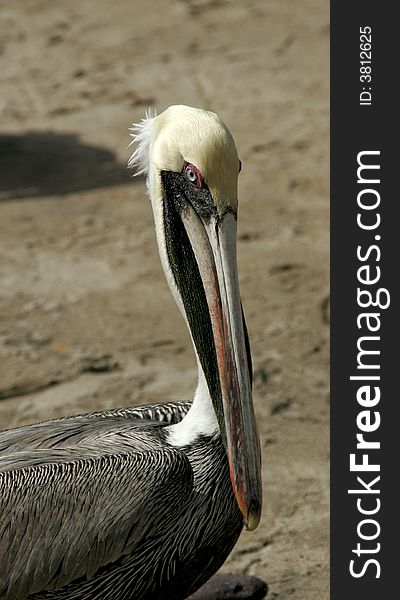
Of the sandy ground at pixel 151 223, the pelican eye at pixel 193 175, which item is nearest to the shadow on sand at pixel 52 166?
the sandy ground at pixel 151 223

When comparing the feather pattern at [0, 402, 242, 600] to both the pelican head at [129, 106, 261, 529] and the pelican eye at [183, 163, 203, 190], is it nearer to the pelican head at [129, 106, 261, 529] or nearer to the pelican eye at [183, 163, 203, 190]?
the pelican head at [129, 106, 261, 529]

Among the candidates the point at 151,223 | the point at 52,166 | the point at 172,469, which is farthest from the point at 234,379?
the point at 52,166

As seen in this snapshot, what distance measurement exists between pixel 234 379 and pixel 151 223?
12.5 feet

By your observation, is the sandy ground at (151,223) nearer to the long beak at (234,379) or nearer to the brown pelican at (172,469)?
the brown pelican at (172,469)

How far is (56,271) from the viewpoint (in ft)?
21.5

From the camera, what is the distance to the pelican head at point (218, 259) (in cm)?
337

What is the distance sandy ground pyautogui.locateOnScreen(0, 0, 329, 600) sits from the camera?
516cm

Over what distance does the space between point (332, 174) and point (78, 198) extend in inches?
65.9

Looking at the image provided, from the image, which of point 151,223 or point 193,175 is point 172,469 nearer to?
point 193,175

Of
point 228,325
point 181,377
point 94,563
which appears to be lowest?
point 181,377

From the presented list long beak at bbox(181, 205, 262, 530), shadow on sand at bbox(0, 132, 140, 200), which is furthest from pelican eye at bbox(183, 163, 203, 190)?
shadow on sand at bbox(0, 132, 140, 200)

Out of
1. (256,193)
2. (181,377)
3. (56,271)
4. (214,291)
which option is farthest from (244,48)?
(214,291)

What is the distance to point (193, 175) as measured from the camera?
3438mm

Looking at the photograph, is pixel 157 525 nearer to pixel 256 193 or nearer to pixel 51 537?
pixel 51 537
